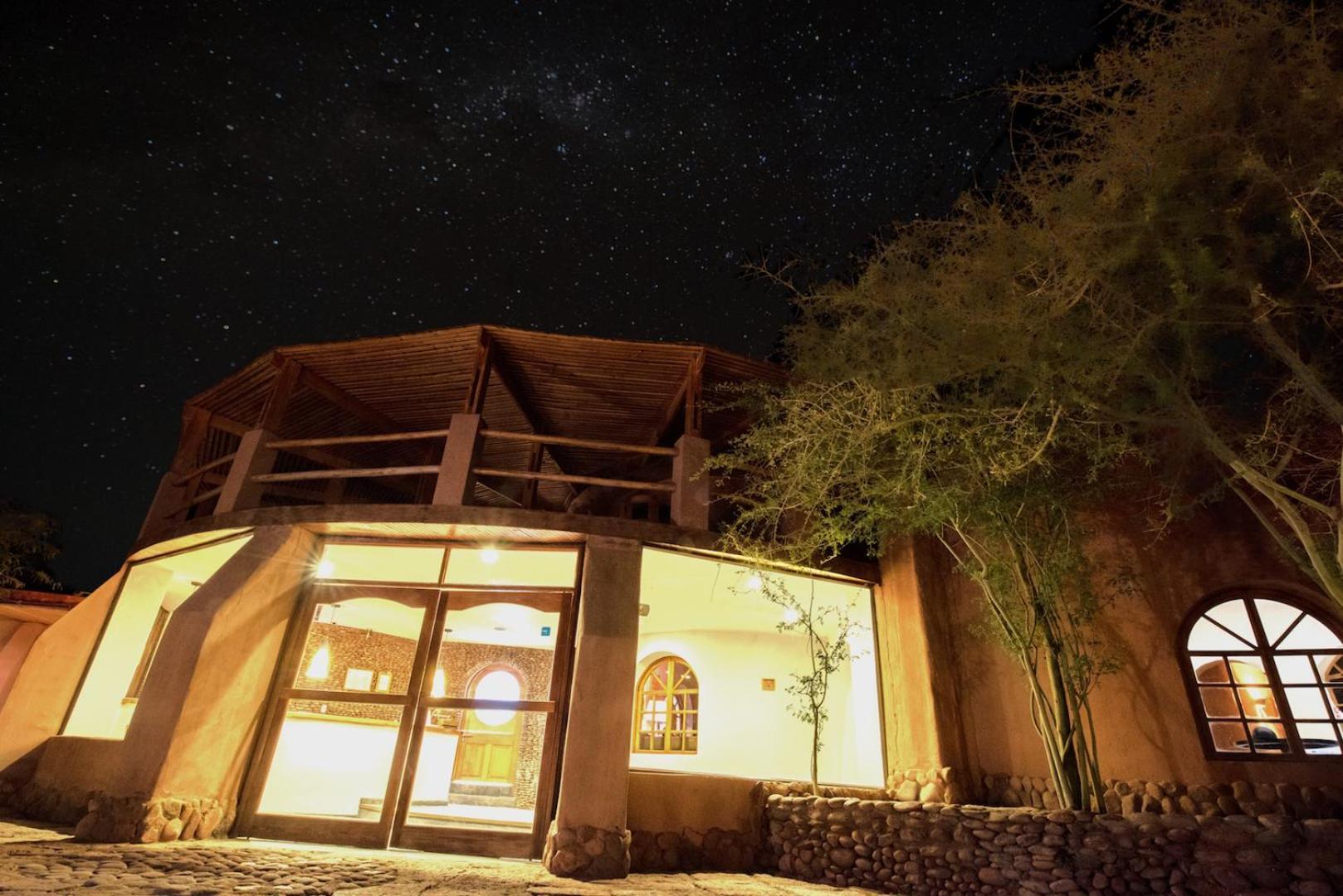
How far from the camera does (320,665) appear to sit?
729 centimetres

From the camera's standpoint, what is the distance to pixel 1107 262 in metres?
4.86

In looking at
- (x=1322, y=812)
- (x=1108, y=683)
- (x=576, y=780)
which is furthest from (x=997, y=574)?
(x=576, y=780)

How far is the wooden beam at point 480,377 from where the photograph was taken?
7.63 m

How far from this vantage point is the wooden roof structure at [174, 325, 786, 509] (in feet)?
26.2

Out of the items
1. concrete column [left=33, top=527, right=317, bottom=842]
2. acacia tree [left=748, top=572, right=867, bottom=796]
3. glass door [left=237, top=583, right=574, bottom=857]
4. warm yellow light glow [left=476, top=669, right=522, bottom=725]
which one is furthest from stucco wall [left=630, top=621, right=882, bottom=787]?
concrete column [left=33, top=527, right=317, bottom=842]

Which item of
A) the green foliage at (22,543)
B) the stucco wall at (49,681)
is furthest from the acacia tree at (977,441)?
the green foliage at (22,543)

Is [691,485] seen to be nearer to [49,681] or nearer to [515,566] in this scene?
[515,566]

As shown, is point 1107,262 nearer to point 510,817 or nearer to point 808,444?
point 808,444

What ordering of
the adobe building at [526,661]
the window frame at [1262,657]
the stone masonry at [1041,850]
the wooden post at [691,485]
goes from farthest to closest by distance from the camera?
the wooden post at [691,485] → the adobe building at [526,661] → the window frame at [1262,657] → the stone masonry at [1041,850]

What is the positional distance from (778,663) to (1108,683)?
4.98 metres

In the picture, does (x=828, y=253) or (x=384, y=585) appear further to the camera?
(x=828, y=253)

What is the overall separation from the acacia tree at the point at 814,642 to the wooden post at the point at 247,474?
6153 mm

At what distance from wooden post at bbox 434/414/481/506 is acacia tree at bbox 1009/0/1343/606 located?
227 inches

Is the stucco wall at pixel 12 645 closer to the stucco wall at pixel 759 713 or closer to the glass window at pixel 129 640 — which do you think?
the glass window at pixel 129 640
